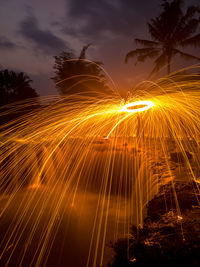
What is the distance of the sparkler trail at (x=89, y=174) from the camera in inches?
173

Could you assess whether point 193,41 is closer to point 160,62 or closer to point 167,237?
point 160,62

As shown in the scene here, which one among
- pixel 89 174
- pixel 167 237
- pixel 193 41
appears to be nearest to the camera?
pixel 167 237

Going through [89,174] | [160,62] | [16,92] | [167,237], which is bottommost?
[167,237]

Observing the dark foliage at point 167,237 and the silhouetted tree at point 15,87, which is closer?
the dark foliage at point 167,237

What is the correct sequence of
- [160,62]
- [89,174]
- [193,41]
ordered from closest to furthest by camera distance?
1. [89,174]
2. [193,41]
3. [160,62]

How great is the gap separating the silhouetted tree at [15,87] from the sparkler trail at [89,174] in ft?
20.9

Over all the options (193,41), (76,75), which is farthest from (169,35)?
(76,75)

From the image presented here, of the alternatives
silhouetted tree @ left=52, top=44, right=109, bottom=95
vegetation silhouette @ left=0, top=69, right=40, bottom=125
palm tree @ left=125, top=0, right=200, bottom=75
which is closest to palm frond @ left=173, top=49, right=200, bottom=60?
palm tree @ left=125, top=0, right=200, bottom=75

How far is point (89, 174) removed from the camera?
326 inches

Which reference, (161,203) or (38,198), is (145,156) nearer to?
(161,203)

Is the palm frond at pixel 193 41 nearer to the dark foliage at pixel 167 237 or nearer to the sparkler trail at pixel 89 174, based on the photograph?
the sparkler trail at pixel 89 174

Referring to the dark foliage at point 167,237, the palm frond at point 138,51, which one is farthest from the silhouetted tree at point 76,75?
the dark foliage at point 167,237

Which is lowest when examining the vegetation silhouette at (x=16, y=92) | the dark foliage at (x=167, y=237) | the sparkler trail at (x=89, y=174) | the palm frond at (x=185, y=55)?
the dark foliage at (x=167, y=237)

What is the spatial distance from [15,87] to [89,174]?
12.4 meters
